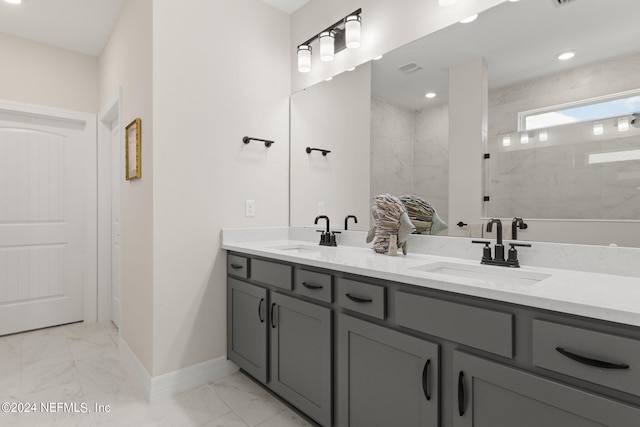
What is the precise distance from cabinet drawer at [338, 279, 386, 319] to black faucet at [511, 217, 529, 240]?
655 millimetres

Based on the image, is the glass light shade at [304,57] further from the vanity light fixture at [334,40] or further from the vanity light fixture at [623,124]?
the vanity light fixture at [623,124]

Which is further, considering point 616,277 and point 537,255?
point 537,255

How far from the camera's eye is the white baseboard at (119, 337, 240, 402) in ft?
6.67

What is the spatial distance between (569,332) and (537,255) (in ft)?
2.04

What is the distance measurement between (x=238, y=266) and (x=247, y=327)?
380 mm

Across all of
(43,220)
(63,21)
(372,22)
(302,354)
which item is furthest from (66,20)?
(302,354)

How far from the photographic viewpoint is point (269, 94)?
8.46 feet

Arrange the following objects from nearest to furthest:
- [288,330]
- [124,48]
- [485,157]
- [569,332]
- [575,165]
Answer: [569,332], [575,165], [485,157], [288,330], [124,48]

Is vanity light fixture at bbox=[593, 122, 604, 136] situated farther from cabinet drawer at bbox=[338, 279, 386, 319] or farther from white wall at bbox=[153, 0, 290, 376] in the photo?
white wall at bbox=[153, 0, 290, 376]

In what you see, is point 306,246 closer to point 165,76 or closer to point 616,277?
point 165,76

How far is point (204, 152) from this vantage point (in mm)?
2230

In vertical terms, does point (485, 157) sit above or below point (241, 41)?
below

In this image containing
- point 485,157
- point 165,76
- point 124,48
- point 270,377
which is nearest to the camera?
point 485,157

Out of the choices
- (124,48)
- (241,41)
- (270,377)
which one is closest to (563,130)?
(270,377)
